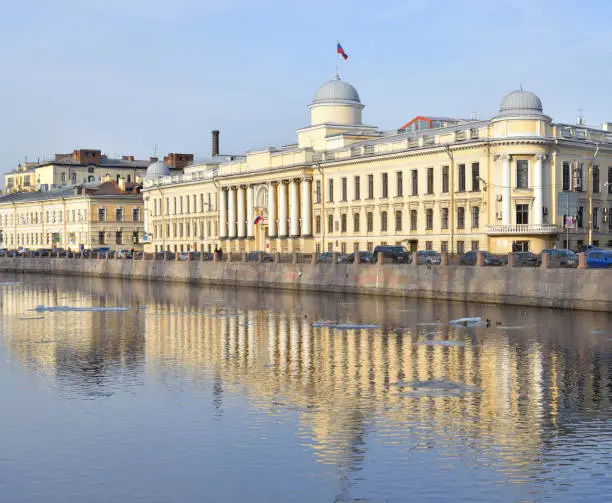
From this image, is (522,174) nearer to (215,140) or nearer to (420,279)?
(420,279)

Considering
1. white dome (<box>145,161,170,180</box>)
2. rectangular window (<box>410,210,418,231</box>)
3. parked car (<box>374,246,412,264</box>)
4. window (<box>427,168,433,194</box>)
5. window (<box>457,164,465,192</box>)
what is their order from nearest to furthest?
parked car (<box>374,246,412,264</box>) → window (<box>457,164,465,192</box>) → window (<box>427,168,433,194</box>) → rectangular window (<box>410,210,418,231</box>) → white dome (<box>145,161,170,180</box>)

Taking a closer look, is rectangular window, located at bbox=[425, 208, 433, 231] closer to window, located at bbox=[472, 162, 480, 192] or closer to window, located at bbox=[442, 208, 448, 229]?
window, located at bbox=[442, 208, 448, 229]

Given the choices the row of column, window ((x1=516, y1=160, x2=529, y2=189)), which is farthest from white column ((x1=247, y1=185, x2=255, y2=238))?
window ((x1=516, y1=160, x2=529, y2=189))

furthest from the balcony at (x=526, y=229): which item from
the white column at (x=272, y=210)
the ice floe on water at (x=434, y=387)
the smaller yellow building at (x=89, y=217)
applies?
the smaller yellow building at (x=89, y=217)

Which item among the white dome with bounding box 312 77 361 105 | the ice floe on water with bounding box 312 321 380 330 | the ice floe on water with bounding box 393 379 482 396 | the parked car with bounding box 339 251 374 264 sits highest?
the white dome with bounding box 312 77 361 105

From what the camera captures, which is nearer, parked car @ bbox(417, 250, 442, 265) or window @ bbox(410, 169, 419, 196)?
parked car @ bbox(417, 250, 442, 265)

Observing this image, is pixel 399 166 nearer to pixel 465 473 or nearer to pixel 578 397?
pixel 578 397

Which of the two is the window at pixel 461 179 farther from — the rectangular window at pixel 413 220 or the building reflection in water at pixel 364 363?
the building reflection in water at pixel 364 363

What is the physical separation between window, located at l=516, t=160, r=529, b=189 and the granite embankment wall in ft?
62.1

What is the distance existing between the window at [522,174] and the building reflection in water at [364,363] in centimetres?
2531

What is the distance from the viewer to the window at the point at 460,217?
76.2m

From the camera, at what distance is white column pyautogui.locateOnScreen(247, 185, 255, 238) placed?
102m

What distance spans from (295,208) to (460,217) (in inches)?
890

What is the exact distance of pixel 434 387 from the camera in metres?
22.8
